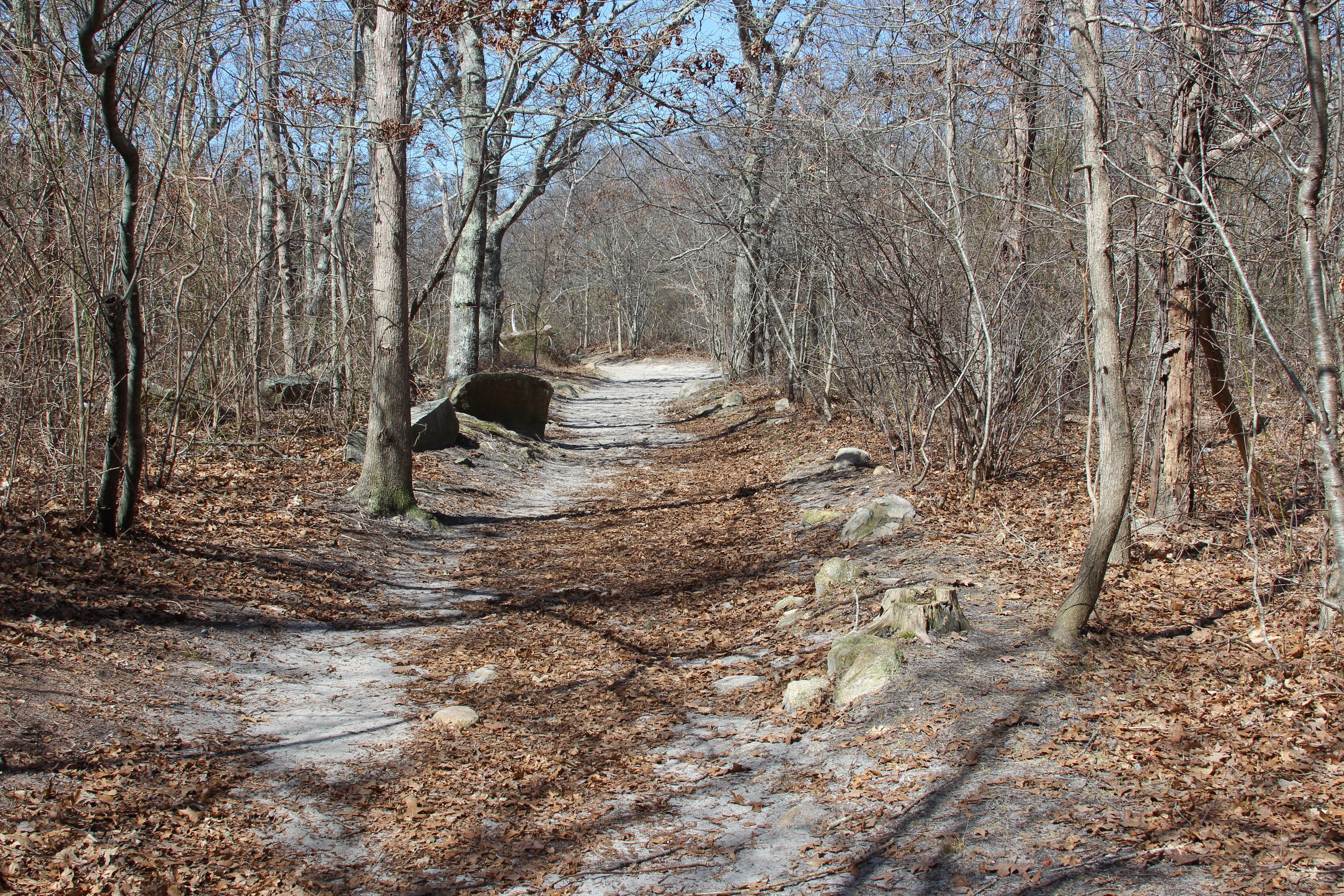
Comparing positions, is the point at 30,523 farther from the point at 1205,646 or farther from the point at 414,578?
the point at 1205,646

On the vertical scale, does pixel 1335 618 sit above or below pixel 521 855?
above

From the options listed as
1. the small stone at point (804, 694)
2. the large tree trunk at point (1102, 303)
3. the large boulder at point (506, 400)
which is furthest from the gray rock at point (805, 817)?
the large boulder at point (506, 400)

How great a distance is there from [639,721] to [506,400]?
9.43 meters

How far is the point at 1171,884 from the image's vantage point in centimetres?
275

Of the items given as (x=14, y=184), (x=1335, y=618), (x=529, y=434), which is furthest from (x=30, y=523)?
(x=529, y=434)

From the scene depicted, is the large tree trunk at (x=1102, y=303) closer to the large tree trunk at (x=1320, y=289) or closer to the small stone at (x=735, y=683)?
the large tree trunk at (x=1320, y=289)

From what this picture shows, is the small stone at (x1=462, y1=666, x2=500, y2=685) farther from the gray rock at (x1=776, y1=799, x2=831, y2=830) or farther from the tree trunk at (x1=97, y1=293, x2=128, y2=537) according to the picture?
the tree trunk at (x1=97, y1=293, x2=128, y2=537)

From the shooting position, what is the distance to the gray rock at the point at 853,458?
389 inches

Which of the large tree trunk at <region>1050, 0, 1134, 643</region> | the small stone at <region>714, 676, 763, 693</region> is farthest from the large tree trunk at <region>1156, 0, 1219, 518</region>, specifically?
the small stone at <region>714, 676, 763, 693</region>

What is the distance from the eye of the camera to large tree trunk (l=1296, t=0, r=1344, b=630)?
3.49 meters

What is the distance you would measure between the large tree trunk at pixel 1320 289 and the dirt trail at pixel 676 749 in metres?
1.35

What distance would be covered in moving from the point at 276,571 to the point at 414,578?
3.49 feet

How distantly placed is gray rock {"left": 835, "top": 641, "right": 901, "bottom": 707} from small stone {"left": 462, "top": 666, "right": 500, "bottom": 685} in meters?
1.97

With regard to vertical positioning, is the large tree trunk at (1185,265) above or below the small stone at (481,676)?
above
